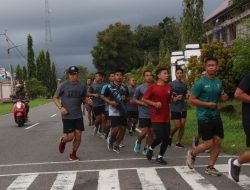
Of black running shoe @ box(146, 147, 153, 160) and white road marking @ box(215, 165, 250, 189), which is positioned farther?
black running shoe @ box(146, 147, 153, 160)

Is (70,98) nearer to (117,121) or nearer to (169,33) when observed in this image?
(117,121)

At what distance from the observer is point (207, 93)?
8.90m

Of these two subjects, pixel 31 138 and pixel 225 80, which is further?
pixel 225 80

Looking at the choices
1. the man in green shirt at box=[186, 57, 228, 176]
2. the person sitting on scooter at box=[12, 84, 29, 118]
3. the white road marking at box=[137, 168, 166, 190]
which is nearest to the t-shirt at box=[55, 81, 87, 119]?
the white road marking at box=[137, 168, 166, 190]

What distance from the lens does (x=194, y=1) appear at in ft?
138

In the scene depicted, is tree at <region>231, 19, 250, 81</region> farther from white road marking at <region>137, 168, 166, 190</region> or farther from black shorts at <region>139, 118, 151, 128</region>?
white road marking at <region>137, 168, 166, 190</region>

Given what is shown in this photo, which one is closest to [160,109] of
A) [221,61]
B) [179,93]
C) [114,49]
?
[179,93]

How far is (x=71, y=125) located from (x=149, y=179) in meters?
2.89

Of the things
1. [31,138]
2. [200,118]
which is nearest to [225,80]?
[31,138]

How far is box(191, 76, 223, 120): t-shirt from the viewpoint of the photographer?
8891mm

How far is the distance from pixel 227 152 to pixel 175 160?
5.24 ft

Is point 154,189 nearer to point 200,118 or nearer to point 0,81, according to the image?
point 200,118

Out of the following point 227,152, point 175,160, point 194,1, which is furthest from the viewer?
point 194,1

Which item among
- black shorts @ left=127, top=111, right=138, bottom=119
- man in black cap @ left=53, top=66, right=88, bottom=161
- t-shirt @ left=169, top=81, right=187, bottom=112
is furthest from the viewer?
black shorts @ left=127, top=111, right=138, bottom=119
